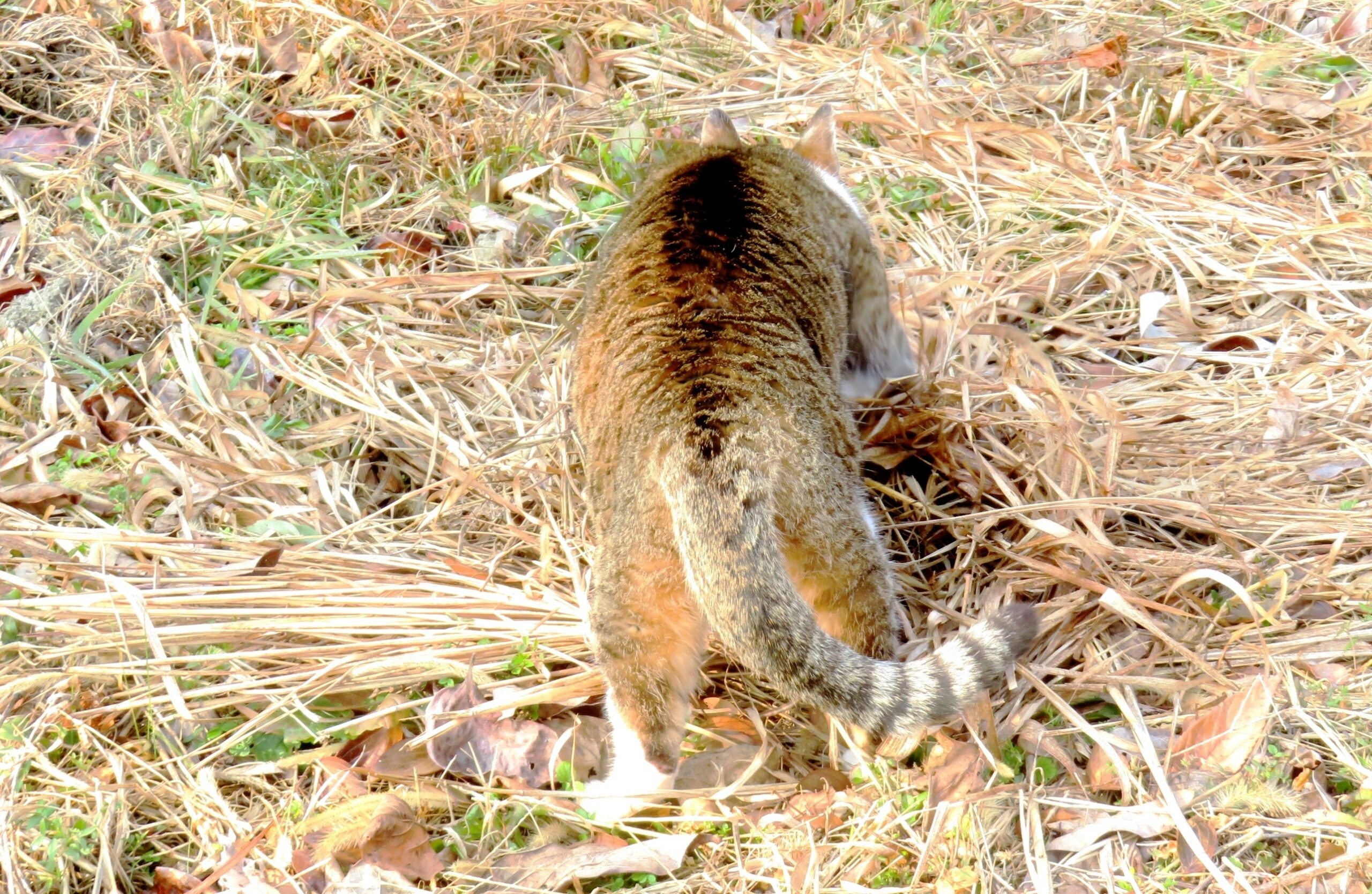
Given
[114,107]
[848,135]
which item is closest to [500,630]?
[848,135]

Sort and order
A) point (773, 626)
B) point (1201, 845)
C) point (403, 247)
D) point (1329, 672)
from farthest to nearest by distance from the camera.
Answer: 1. point (403, 247)
2. point (1329, 672)
3. point (773, 626)
4. point (1201, 845)

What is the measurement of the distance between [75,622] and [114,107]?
112 inches

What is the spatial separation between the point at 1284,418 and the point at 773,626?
1.95 metres

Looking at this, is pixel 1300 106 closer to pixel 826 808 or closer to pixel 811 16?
pixel 811 16

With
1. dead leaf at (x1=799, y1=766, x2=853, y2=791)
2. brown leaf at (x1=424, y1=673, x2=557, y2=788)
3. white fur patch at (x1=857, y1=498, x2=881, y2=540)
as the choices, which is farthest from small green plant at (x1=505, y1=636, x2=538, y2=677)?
white fur patch at (x1=857, y1=498, x2=881, y2=540)

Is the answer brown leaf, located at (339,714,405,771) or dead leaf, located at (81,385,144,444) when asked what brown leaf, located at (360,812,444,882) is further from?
dead leaf, located at (81,385,144,444)

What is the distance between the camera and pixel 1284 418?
11.3 ft

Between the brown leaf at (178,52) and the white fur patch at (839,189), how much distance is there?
10.0 feet

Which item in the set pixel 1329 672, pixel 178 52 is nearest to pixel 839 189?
pixel 1329 672

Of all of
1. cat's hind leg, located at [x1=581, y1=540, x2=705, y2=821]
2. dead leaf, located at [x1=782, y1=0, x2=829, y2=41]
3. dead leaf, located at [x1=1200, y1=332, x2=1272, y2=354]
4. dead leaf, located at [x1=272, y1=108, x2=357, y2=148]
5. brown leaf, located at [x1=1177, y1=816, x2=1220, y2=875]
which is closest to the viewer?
brown leaf, located at [x1=1177, y1=816, x2=1220, y2=875]

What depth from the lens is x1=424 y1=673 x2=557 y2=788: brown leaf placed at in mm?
2832

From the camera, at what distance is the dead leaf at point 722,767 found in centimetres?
284

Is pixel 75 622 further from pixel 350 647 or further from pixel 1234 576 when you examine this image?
pixel 1234 576

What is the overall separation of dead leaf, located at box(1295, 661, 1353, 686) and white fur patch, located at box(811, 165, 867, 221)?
1912 millimetres
